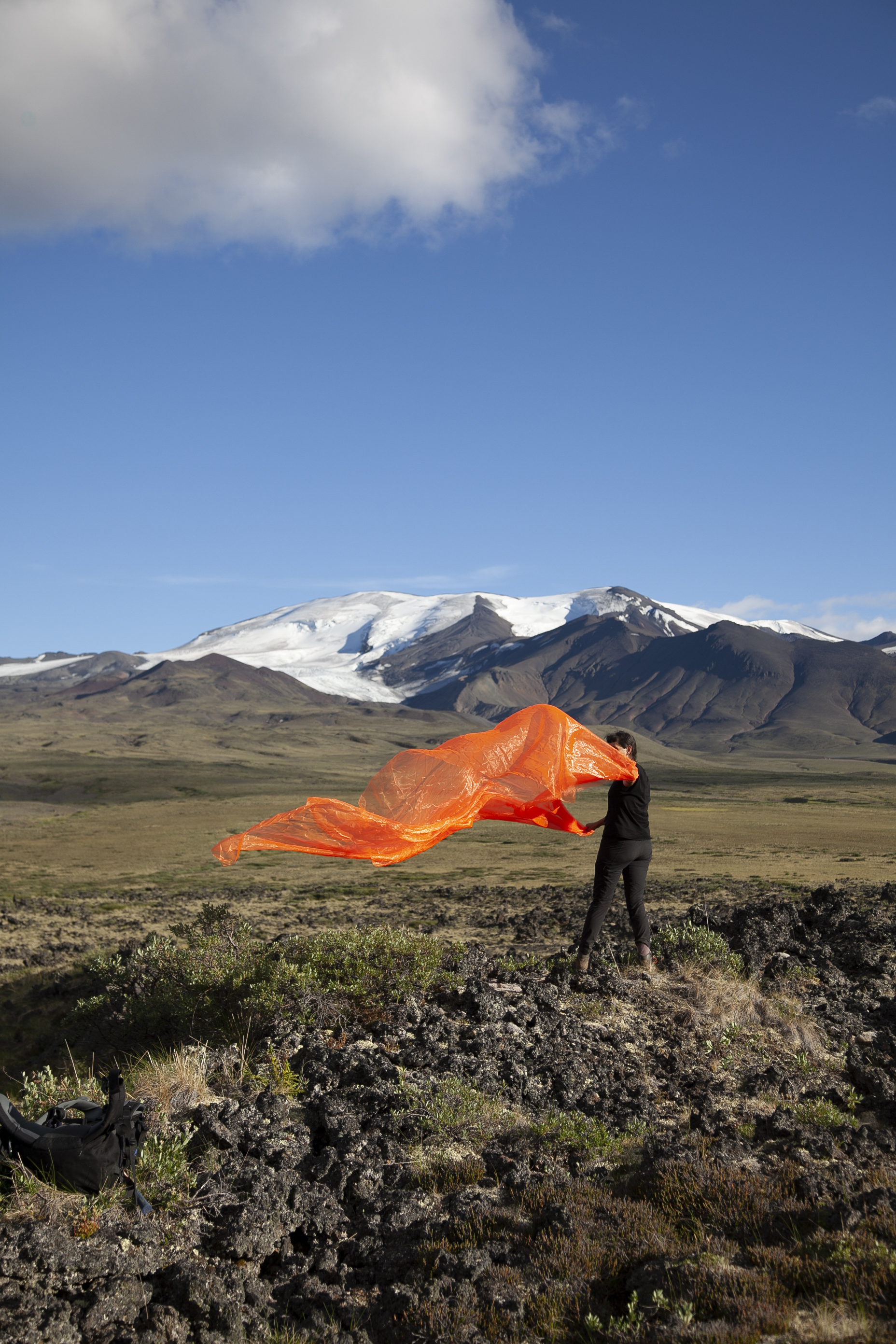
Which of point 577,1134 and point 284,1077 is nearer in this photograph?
point 577,1134

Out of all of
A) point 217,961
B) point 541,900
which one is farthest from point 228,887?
point 217,961

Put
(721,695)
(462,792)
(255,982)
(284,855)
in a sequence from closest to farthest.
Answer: (255,982) < (462,792) < (284,855) < (721,695)

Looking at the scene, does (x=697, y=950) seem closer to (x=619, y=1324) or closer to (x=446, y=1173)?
(x=446, y=1173)

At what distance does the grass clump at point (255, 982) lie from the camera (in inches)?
292

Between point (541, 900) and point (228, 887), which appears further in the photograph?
point (228, 887)

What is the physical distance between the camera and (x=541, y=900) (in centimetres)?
1767

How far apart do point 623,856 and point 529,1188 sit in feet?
11.2

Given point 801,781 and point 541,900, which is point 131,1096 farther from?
point 801,781

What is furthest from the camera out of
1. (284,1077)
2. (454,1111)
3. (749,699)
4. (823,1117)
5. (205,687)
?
(749,699)

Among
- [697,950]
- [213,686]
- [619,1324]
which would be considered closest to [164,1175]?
[619,1324]

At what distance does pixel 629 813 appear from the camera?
322 inches

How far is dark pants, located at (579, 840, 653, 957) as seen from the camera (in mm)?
8141

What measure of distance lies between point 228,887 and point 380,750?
274 feet

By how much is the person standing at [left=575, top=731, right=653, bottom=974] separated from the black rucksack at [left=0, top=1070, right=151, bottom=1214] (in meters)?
4.25
